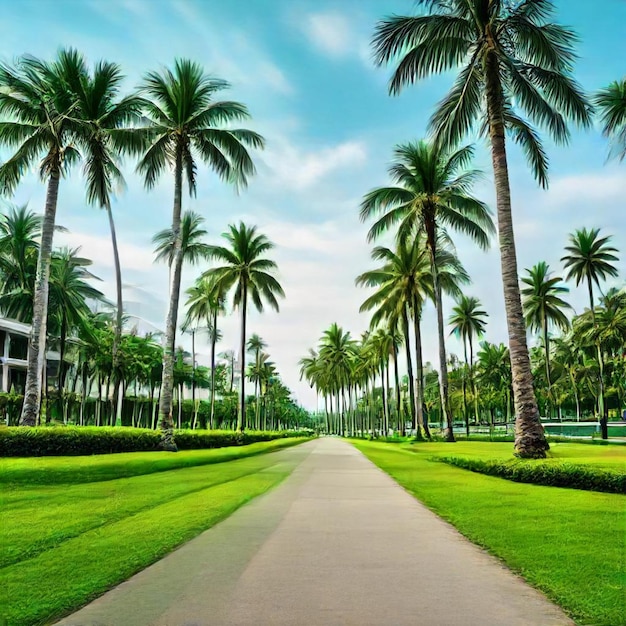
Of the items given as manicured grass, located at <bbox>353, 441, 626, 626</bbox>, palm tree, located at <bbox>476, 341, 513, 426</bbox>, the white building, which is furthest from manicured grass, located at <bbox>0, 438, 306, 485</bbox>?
palm tree, located at <bbox>476, 341, 513, 426</bbox>

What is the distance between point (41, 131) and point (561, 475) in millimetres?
19866

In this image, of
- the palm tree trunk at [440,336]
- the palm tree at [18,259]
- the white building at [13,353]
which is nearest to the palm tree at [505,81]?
the palm tree trunk at [440,336]

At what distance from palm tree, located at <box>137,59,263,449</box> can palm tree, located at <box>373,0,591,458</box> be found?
8.94m

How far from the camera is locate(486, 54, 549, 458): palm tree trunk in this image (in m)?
13.4

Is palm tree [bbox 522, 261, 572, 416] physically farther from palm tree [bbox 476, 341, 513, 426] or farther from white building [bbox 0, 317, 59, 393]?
white building [bbox 0, 317, 59, 393]

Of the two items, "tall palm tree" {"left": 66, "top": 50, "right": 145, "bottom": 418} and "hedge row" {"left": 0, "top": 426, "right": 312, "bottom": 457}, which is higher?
"tall palm tree" {"left": 66, "top": 50, "right": 145, "bottom": 418}

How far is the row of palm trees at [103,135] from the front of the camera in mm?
19531

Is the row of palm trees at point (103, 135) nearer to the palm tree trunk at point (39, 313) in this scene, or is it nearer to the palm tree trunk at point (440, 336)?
the palm tree trunk at point (39, 313)

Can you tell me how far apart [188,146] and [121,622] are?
22.7 metres

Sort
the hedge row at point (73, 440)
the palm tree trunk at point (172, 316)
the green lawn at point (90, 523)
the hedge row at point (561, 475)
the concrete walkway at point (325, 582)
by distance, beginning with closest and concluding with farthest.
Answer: the concrete walkway at point (325, 582) → the green lawn at point (90, 523) → the hedge row at point (561, 475) → the hedge row at point (73, 440) → the palm tree trunk at point (172, 316)

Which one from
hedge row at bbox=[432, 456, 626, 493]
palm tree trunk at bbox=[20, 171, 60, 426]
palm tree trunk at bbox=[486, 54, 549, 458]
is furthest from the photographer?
palm tree trunk at bbox=[20, 171, 60, 426]

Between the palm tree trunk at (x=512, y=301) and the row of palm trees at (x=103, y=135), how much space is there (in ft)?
39.5

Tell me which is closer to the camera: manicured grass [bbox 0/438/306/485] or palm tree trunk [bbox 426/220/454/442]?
manicured grass [bbox 0/438/306/485]

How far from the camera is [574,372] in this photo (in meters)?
66.2
